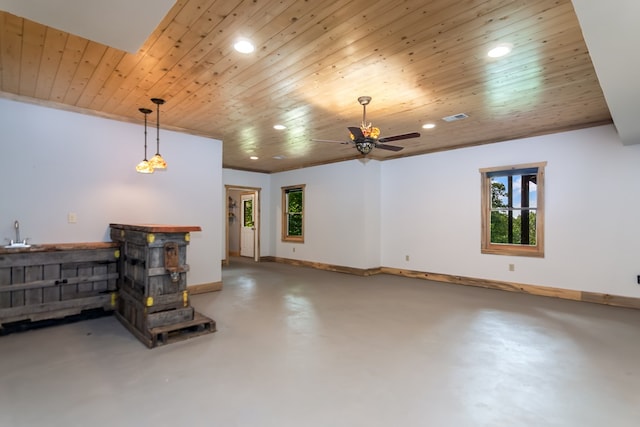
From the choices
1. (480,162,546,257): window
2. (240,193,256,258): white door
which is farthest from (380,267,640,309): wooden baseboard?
(240,193,256,258): white door

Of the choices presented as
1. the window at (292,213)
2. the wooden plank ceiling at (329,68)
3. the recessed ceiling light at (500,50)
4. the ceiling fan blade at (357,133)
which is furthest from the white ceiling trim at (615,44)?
the window at (292,213)

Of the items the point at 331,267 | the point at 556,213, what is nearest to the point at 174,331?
the point at 331,267

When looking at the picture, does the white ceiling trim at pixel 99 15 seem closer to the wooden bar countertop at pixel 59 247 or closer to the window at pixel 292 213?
the wooden bar countertop at pixel 59 247

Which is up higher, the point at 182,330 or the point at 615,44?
the point at 615,44

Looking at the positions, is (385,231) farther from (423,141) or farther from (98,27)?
(98,27)

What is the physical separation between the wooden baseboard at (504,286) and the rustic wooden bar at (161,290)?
437 cm

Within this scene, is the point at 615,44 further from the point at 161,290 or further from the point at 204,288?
the point at 204,288

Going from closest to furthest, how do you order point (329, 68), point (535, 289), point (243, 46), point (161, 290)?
point (243, 46) < point (329, 68) < point (161, 290) < point (535, 289)

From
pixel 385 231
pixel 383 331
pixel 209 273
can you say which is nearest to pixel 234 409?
pixel 383 331

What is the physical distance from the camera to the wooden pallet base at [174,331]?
306cm

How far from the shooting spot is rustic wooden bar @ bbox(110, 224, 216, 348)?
10.4 ft

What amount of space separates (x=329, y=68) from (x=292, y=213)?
20.2ft

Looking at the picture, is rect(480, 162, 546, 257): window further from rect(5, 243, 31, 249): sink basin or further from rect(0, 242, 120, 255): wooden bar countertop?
rect(5, 243, 31, 249): sink basin

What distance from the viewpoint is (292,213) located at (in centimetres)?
898
